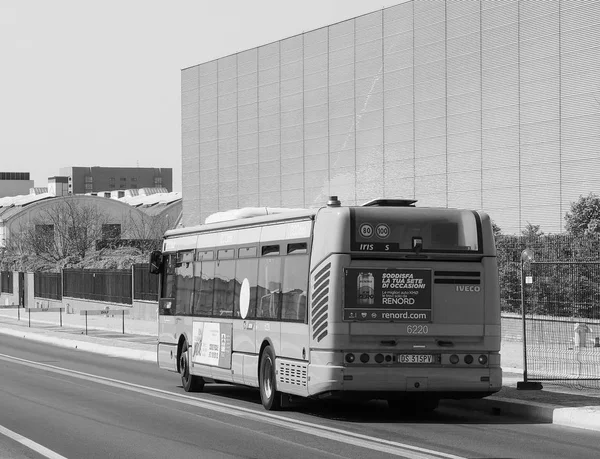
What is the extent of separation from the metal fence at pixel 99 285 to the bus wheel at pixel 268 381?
41.6 metres

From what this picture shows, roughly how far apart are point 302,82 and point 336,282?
2706 inches

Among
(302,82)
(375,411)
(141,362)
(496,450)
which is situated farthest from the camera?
(302,82)

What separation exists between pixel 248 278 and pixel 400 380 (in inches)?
167

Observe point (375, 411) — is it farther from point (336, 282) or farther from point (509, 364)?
point (509, 364)

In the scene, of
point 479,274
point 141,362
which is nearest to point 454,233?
point 479,274

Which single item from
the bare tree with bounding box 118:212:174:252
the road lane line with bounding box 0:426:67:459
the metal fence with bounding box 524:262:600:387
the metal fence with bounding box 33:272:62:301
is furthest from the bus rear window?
the bare tree with bounding box 118:212:174:252

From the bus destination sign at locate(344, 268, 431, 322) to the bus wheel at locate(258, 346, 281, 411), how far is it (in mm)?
2323

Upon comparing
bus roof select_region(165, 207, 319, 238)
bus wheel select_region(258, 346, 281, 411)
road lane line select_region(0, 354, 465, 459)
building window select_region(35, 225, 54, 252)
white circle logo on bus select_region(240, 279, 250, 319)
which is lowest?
road lane line select_region(0, 354, 465, 459)

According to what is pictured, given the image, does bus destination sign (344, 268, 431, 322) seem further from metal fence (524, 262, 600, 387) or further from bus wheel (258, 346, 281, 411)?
metal fence (524, 262, 600, 387)

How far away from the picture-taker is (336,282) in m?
16.2

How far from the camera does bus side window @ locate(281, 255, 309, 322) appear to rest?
17.0m

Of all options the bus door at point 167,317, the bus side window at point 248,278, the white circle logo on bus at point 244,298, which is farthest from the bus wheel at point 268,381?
the bus door at point 167,317

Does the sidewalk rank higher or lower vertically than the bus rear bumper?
lower

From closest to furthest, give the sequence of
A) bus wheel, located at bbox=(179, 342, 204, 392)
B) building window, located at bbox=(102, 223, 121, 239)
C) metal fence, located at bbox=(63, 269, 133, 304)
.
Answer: bus wheel, located at bbox=(179, 342, 204, 392), metal fence, located at bbox=(63, 269, 133, 304), building window, located at bbox=(102, 223, 121, 239)
